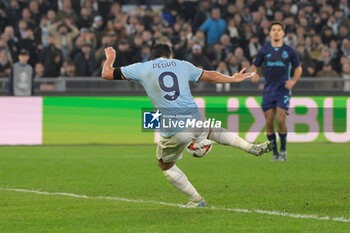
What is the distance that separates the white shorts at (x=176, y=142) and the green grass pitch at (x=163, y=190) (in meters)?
0.58

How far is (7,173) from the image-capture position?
1388 cm

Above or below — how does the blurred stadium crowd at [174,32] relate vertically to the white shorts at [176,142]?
above

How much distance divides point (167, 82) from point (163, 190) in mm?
2746

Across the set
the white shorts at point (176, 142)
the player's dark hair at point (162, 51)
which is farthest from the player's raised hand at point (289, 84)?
the player's dark hair at point (162, 51)

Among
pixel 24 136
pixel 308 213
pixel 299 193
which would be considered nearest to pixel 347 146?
pixel 24 136


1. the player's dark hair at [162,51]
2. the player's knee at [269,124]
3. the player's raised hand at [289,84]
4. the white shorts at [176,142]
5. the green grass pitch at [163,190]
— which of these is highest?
the player's dark hair at [162,51]

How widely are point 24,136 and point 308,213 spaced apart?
12.0 meters

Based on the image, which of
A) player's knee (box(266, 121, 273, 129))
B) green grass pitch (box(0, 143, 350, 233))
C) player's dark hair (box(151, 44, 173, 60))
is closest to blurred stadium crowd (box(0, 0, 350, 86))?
green grass pitch (box(0, 143, 350, 233))

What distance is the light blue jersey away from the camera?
8977 mm

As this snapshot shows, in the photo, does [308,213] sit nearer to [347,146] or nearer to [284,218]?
[284,218]

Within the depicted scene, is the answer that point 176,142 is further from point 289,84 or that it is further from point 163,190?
point 289,84

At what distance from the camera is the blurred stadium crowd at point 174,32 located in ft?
72.7

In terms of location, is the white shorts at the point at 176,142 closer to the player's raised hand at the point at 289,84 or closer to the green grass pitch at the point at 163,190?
the green grass pitch at the point at 163,190

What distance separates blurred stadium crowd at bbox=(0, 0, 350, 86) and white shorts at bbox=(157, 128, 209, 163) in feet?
42.3
